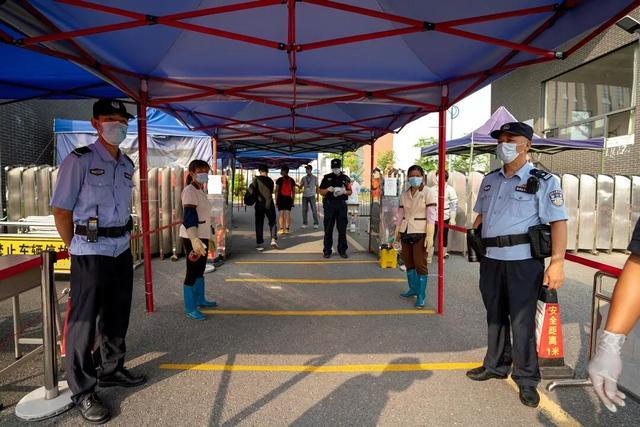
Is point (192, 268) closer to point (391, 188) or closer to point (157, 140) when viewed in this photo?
point (391, 188)

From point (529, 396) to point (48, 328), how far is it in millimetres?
3549

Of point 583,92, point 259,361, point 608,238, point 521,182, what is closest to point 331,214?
point 259,361

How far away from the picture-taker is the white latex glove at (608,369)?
1.43m

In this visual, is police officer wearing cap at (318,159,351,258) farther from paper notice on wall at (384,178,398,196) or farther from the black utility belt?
the black utility belt

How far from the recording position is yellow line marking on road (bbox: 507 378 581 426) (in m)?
2.65

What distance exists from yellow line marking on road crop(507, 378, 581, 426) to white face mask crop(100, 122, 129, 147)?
12.3 ft

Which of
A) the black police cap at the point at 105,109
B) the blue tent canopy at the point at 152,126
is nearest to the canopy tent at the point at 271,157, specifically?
the blue tent canopy at the point at 152,126

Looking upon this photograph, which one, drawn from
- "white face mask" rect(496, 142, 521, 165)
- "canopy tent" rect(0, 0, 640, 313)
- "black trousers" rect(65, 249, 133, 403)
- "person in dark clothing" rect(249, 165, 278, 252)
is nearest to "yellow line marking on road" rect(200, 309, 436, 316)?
"canopy tent" rect(0, 0, 640, 313)

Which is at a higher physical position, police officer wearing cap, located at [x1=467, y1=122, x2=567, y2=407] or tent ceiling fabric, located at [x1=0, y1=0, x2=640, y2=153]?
tent ceiling fabric, located at [x1=0, y1=0, x2=640, y2=153]

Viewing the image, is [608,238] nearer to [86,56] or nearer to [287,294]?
[287,294]

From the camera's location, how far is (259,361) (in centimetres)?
353

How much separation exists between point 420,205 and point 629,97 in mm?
12104

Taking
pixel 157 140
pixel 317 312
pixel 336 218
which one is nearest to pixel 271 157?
pixel 157 140

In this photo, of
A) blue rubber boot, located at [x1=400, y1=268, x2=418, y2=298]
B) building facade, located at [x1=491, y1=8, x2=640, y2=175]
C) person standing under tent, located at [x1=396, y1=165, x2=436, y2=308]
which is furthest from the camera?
building facade, located at [x1=491, y1=8, x2=640, y2=175]
